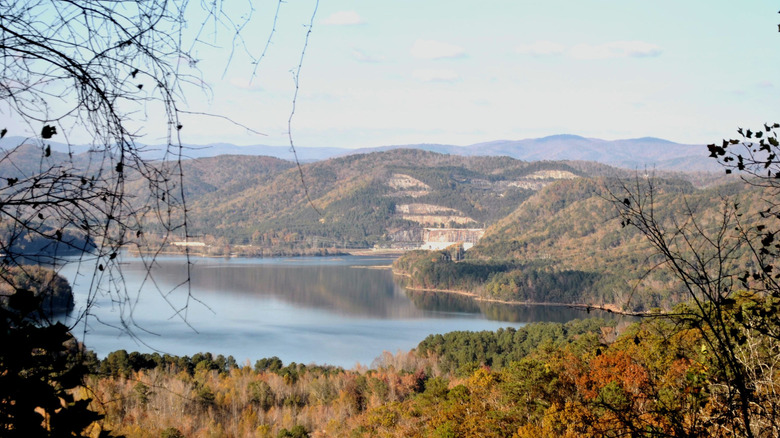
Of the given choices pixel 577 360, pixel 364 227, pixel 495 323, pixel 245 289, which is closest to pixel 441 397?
pixel 577 360

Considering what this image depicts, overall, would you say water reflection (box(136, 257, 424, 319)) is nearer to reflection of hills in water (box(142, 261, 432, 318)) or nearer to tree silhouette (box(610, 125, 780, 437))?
reflection of hills in water (box(142, 261, 432, 318))

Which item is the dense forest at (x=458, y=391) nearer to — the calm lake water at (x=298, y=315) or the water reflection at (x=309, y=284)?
the calm lake water at (x=298, y=315)

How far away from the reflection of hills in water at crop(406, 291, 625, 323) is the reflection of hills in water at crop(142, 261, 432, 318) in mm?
1890

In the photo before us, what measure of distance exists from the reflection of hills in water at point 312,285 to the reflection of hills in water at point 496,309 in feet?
6.20

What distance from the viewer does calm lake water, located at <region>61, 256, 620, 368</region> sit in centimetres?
3606

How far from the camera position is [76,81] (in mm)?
1795

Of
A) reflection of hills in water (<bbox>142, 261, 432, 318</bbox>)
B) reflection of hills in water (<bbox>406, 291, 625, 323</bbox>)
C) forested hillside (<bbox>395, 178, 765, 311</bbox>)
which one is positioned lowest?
reflection of hills in water (<bbox>406, 291, 625, 323</bbox>)

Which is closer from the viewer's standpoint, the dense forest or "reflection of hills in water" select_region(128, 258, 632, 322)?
the dense forest

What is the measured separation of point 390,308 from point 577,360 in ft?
128

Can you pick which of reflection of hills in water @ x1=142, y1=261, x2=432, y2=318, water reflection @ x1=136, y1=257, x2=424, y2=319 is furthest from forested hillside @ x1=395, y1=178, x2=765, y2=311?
reflection of hills in water @ x1=142, y1=261, x2=432, y2=318

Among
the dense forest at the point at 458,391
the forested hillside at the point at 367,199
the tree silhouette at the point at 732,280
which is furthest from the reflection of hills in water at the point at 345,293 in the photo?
the tree silhouette at the point at 732,280

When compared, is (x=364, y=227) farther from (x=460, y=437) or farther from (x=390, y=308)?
(x=460, y=437)

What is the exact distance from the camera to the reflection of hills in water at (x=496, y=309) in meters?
51.7

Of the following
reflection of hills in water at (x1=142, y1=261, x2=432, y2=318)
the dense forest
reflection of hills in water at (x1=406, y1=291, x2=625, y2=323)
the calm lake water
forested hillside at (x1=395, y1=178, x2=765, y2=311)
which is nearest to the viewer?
the dense forest
